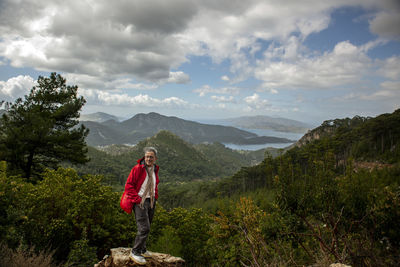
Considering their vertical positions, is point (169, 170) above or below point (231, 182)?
below

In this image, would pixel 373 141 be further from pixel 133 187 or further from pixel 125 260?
pixel 125 260

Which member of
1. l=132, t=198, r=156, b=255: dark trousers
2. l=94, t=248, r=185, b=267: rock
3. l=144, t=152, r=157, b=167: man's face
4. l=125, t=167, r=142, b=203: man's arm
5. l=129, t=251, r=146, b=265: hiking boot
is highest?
l=144, t=152, r=157, b=167: man's face

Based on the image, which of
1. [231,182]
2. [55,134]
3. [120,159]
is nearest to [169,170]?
[120,159]

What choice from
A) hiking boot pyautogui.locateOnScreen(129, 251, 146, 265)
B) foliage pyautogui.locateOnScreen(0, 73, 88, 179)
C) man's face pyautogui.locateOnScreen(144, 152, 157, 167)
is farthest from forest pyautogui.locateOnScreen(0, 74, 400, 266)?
man's face pyautogui.locateOnScreen(144, 152, 157, 167)

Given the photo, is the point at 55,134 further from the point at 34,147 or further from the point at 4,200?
the point at 4,200

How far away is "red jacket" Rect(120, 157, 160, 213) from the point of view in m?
5.07

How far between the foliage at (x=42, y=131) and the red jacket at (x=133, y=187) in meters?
11.3

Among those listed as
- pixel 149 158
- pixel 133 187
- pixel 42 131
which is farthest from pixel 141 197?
pixel 42 131

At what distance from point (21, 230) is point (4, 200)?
3.25 feet

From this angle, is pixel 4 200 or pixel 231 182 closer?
pixel 4 200

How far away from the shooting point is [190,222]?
8.81 m

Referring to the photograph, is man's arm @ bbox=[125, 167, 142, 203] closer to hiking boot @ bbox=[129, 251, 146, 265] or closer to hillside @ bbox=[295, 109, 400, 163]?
hiking boot @ bbox=[129, 251, 146, 265]

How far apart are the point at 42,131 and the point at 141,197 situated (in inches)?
458

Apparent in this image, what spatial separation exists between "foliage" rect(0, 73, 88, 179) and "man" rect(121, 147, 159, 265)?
11367 mm
